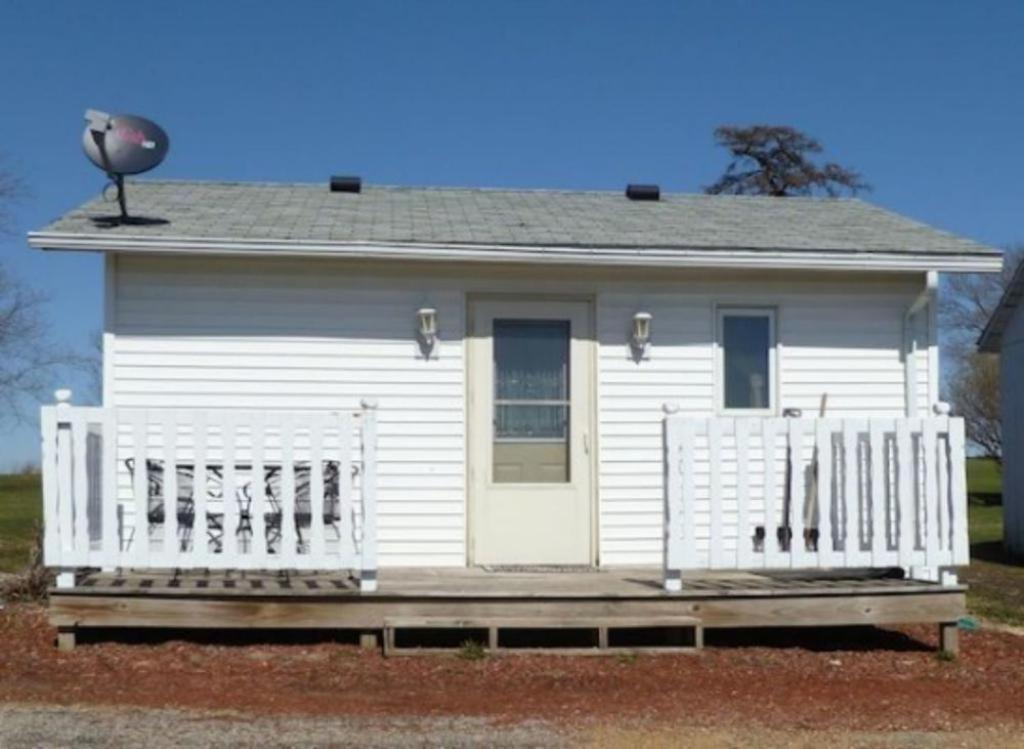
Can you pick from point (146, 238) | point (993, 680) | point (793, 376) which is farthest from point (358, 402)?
point (993, 680)

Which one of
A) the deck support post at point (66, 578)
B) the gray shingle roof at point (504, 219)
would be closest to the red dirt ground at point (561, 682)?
the deck support post at point (66, 578)

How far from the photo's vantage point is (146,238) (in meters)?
9.37

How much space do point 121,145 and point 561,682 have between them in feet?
16.5

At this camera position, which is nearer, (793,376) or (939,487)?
(939,487)

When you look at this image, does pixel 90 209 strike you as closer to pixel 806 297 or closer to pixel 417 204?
pixel 417 204

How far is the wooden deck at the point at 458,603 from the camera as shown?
26.7 ft

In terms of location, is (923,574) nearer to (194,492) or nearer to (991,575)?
(194,492)

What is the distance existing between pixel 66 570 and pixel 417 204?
4752mm

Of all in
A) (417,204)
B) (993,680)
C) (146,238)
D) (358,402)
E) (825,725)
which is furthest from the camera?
(417,204)

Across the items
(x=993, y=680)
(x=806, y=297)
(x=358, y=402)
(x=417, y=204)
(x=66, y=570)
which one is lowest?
(x=993, y=680)

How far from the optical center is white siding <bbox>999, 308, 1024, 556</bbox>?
58.2ft

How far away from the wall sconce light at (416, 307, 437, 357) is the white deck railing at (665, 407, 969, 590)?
2317 millimetres

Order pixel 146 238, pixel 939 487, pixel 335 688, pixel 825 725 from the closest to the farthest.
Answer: pixel 825 725 → pixel 335 688 → pixel 939 487 → pixel 146 238

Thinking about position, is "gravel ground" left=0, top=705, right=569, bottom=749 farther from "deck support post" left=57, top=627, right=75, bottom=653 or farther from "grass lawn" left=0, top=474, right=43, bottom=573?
"grass lawn" left=0, top=474, right=43, bottom=573
